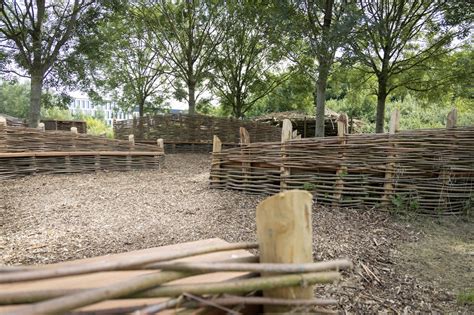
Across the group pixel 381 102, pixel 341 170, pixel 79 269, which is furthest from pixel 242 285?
pixel 381 102

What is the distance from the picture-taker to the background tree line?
7.79 meters

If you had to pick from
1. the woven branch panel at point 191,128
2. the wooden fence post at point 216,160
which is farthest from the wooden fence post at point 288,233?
the woven branch panel at point 191,128

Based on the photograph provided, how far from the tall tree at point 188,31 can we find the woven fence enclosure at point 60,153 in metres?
6.30

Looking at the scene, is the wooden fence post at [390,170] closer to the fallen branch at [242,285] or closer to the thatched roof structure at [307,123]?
the fallen branch at [242,285]

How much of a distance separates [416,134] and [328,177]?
1204 mm

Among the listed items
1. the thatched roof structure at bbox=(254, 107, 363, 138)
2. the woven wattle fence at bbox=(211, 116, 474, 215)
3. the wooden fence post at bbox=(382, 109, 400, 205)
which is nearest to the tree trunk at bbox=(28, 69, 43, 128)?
the woven wattle fence at bbox=(211, 116, 474, 215)

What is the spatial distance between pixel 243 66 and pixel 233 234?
12.7 metres

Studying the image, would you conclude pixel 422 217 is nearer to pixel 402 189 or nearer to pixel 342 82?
pixel 402 189

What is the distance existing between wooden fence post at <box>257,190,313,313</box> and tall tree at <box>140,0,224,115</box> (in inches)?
505

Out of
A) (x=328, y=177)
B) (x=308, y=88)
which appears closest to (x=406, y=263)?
(x=328, y=177)

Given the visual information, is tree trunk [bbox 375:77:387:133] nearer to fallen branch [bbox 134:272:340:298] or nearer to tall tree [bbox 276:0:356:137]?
tall tree [bbox 276:0:356:137]

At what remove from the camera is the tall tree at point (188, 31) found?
503 inches

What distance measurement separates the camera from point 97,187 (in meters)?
5.48

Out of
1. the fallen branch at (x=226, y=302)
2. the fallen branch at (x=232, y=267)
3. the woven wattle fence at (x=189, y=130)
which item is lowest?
the fallen branch at (x=226, y=302)
